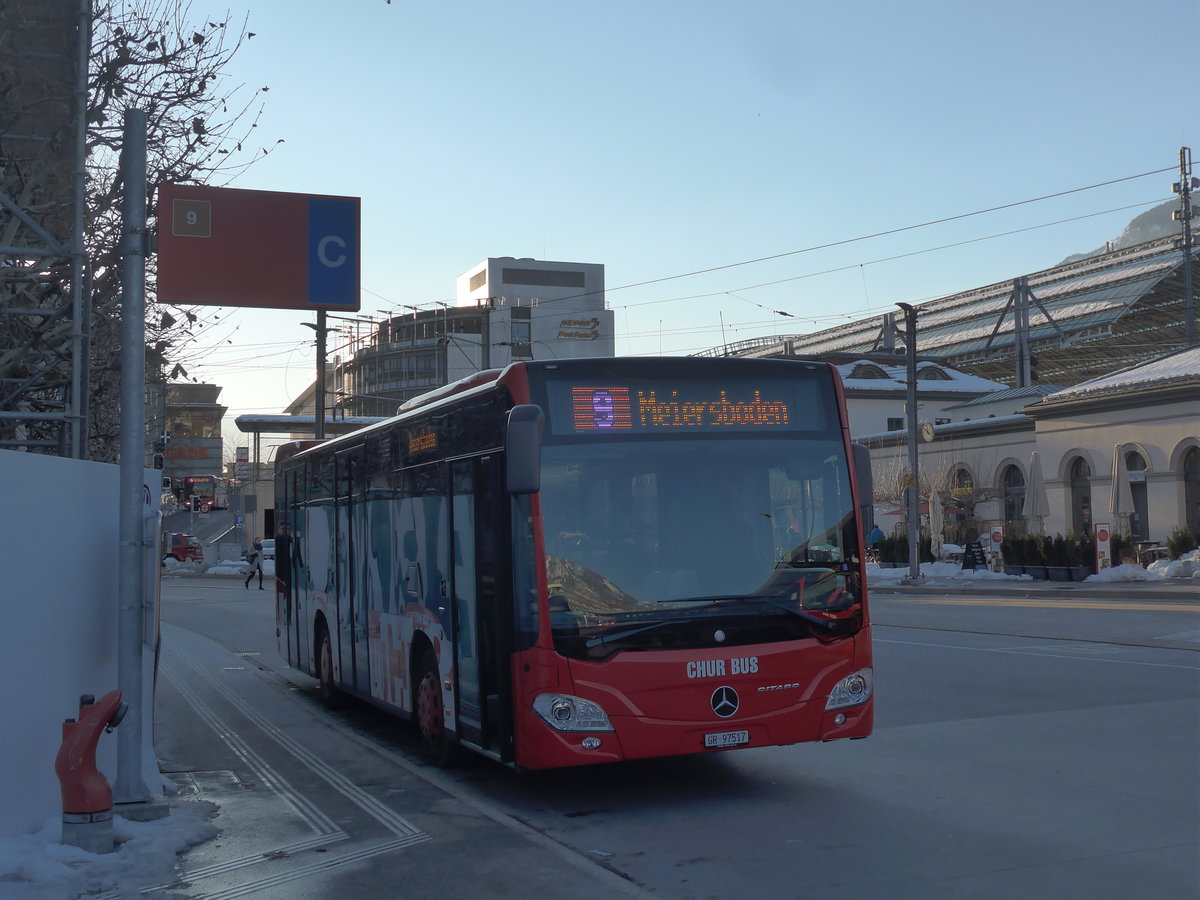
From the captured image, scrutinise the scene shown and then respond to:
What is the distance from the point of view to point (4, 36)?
10.8m

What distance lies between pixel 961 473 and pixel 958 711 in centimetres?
4181

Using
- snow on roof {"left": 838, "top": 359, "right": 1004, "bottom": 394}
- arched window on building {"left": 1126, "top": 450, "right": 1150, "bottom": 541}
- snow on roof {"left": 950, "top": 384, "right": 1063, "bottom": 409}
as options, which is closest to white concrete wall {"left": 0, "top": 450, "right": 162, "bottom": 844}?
arched window on building {"left": 1126, "top": 450, "right": 1150, "bottom": 541}

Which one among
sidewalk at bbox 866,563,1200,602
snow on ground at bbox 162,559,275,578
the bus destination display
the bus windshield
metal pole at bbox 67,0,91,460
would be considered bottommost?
sidewalk at bbox 866,563,1200,602

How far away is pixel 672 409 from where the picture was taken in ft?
28.4

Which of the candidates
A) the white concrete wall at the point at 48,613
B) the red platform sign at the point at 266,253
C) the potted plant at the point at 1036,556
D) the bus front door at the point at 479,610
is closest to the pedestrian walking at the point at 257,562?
the potted plant at the point at 1036,556

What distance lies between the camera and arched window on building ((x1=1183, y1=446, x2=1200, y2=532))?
38.2 metres

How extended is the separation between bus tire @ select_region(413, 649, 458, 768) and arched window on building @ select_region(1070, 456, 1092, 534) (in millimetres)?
37442

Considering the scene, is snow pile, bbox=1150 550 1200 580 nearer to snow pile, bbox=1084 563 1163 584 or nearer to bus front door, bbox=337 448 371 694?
snow pile, bbox=1084 563 1163 584

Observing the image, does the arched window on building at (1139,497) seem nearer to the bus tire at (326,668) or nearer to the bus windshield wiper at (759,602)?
the bus tire at (326,668)

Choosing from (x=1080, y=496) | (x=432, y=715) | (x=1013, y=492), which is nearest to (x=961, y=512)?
→ (x=1013, y=492)

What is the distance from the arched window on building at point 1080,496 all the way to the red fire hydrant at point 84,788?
4111cm

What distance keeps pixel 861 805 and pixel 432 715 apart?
11.9 ft

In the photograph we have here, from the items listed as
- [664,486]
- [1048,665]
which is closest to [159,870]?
[664,486]

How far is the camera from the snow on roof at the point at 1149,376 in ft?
127
